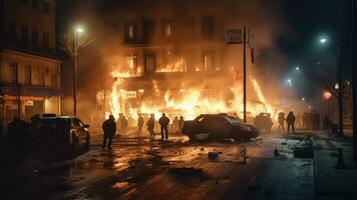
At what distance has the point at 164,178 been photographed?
40.1 feet

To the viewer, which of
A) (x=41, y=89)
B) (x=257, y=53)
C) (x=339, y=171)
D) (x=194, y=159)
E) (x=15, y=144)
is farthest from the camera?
(x=257, y=53)

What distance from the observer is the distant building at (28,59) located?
113 ft

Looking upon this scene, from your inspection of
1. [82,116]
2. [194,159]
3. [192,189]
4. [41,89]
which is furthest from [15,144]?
[82,116]

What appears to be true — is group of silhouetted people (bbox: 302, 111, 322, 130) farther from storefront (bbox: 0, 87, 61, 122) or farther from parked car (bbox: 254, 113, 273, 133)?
storefront (bbox: 0, 87, 61, 122)

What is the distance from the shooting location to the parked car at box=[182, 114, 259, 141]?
25.0m

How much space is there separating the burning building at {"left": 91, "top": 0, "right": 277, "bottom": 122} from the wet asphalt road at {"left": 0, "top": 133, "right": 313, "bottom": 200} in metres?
32.2

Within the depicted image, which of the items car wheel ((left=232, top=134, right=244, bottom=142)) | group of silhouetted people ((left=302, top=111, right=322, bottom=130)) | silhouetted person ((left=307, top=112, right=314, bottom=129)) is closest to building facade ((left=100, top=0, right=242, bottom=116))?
group of silhouetted people ((left=302, top=111, right=322, bottom=130))

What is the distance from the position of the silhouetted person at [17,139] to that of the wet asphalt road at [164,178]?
1452 mm

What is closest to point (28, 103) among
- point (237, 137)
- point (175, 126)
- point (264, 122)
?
point (175, 126)

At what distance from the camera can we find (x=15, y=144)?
59.2 feet

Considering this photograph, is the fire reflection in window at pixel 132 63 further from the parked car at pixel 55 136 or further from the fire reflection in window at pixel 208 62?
the parked car at pixel 55 136

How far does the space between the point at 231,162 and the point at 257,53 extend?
4181cm

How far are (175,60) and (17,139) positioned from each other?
1415 inches

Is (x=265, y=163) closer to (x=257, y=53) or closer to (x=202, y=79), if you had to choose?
(x=202, y=79)
